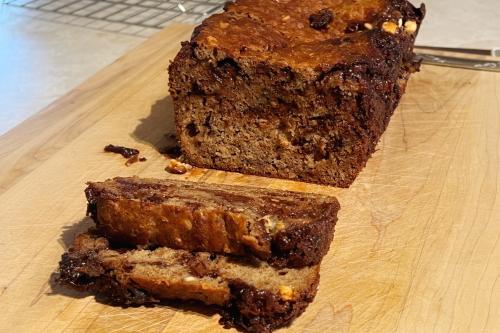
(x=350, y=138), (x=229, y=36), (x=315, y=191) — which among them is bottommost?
(x=315, y=191)

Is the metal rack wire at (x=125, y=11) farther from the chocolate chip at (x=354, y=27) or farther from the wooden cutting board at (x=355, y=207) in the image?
the chocolate chip at (x=354, y=27)

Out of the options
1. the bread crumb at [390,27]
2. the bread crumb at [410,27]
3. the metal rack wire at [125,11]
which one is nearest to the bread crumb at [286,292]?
the bread crumb at [390,27]

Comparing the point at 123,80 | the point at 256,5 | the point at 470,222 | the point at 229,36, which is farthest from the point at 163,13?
the point at 470,222

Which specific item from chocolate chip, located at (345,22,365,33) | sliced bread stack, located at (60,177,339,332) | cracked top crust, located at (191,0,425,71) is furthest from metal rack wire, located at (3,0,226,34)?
sliced bread stack, located at (60,177,339,332)

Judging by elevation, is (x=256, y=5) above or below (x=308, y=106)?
above

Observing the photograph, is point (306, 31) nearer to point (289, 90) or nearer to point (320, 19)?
point (320, 19)

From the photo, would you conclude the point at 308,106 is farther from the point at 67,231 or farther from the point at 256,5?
the point at 67,231
